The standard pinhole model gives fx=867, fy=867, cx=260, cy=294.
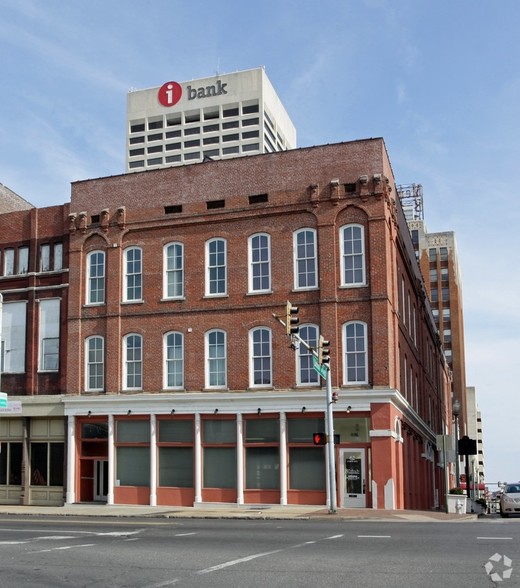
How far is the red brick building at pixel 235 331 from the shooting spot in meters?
33.8

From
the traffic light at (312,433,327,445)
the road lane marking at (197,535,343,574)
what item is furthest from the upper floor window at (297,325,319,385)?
the road lane marking at (197,535,343,574)

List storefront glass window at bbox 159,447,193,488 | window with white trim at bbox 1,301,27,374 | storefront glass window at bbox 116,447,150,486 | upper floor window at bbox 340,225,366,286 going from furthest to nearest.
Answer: window with white trim at bbox 1,301,27,374, storefront glass window at bbox 116,447,150,486, storefront glass window at bbox 159,447,193,488, upper floor window at bbox 340,225,366,286

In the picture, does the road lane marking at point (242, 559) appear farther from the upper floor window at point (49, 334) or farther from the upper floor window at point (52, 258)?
the upper floor window at point (52, 258)

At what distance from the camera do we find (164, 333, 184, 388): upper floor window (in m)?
36.5

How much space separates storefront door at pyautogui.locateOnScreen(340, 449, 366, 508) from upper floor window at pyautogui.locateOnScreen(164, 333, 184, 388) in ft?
25.1

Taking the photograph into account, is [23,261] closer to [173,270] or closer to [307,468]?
[173,270]

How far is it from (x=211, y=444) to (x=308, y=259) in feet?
28.0

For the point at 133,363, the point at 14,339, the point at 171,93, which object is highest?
the point at 171,93

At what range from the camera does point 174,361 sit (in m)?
36.7

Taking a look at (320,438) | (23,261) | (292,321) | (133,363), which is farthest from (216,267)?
(292,321)

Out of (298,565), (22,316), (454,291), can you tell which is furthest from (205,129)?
(298,565)

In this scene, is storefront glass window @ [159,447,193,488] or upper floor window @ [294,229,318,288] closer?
upper floor window @ [294,229,318,288]

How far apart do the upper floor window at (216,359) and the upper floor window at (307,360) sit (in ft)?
10.7

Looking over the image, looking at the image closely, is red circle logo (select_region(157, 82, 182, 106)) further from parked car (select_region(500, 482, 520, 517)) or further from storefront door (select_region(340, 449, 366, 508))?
parked car (select_region(500, 482, 520, 517))
